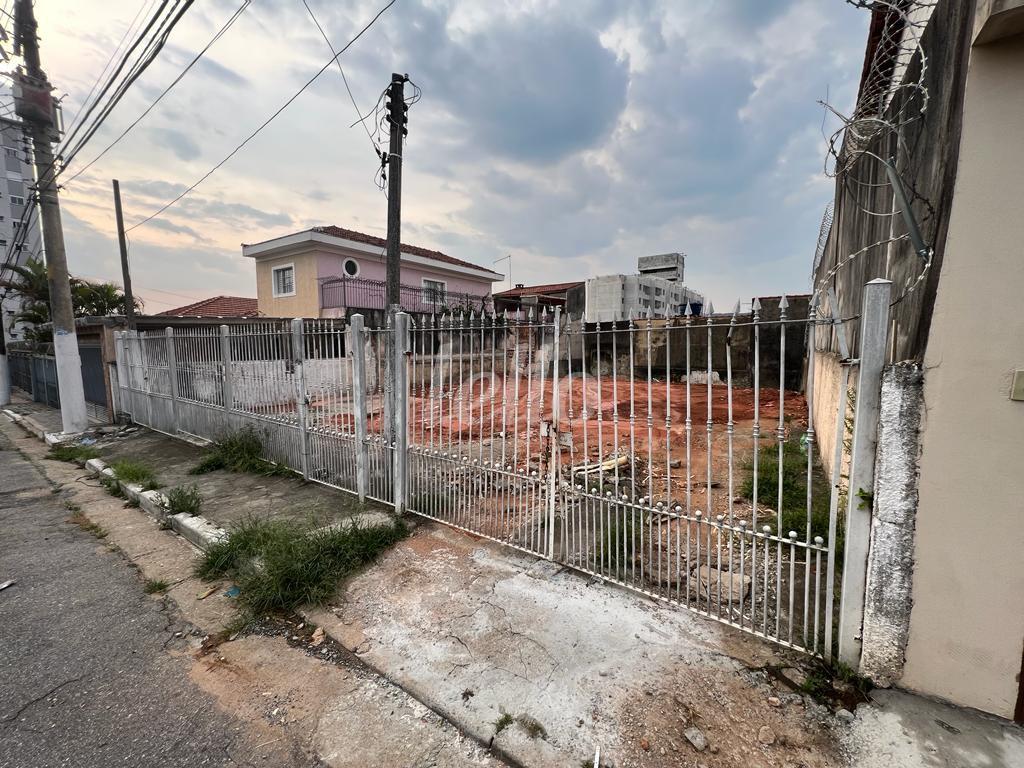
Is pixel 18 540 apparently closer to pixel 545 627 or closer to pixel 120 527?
pixel 120 527

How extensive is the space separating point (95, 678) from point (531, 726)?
239 centimetres

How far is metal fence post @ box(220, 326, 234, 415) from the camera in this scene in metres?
6.18

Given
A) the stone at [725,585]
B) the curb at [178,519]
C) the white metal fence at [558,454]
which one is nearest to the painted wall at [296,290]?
the white metal fence at [558,454]

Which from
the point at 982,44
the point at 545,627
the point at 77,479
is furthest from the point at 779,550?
the point at 77,479

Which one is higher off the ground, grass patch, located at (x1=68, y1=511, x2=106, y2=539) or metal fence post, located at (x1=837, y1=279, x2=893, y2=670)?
metal fence post, located at (x1=837, y1=279, x2=893, y2=670)

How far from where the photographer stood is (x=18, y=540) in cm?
421

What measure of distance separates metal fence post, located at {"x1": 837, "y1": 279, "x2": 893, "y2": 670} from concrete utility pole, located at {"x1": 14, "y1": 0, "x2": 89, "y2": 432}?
12562mm

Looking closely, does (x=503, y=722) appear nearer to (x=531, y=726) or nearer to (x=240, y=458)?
(x=531, y=726)

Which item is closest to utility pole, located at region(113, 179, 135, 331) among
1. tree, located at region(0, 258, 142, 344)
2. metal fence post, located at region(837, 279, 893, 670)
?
tree, located at region(0, 258, 142, 344)

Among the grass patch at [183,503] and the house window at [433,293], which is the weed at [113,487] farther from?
the house window at [433,293]

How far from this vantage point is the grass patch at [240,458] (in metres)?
5.82

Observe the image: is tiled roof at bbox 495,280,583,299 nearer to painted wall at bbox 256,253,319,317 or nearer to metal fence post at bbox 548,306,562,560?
painted wall at bbox 256,253,319,317

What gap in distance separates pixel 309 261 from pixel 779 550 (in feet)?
57.6

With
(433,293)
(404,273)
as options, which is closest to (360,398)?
(433,293)
